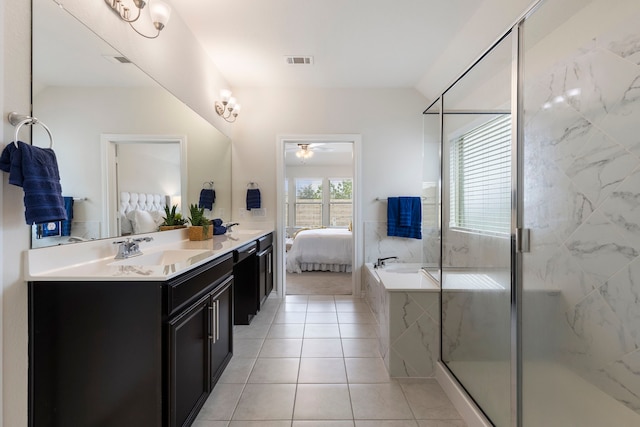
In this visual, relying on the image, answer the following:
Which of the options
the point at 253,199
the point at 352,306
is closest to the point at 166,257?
the point at 253,199

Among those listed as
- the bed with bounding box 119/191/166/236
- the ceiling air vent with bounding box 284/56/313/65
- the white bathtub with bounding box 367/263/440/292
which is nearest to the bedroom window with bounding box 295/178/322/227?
the ceiling air vent with bounding box 284/56/313/65

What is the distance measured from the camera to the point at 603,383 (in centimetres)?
133

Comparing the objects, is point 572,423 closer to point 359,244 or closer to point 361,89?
point 359,244

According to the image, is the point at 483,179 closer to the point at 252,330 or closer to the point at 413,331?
the point at 413,331

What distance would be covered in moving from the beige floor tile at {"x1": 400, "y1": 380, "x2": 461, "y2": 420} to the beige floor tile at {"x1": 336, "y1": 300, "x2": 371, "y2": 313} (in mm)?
1360

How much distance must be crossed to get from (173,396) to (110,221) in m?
0.99

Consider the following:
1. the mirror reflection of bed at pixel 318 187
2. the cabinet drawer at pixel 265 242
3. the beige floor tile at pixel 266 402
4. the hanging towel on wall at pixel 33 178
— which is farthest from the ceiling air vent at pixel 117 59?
the mirror reflection of bed at pixel 318 187

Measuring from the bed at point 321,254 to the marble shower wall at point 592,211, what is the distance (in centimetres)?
368

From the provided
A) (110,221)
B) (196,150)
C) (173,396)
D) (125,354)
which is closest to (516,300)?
(173,396)

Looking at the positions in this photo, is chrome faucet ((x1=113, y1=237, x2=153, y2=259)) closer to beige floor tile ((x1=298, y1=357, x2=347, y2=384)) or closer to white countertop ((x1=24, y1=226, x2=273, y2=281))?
white countertop ((x1=24, y1=226, x2=273, y2=281))

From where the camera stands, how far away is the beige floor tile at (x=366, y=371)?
1987mm

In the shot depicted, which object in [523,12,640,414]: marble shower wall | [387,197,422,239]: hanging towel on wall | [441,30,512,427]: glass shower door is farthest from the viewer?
[387,197,422,239]: hanging towel on wall

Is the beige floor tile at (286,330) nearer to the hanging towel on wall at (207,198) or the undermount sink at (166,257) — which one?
the undermount sink at (166,257)

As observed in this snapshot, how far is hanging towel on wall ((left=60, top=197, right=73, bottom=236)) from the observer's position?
136cm
